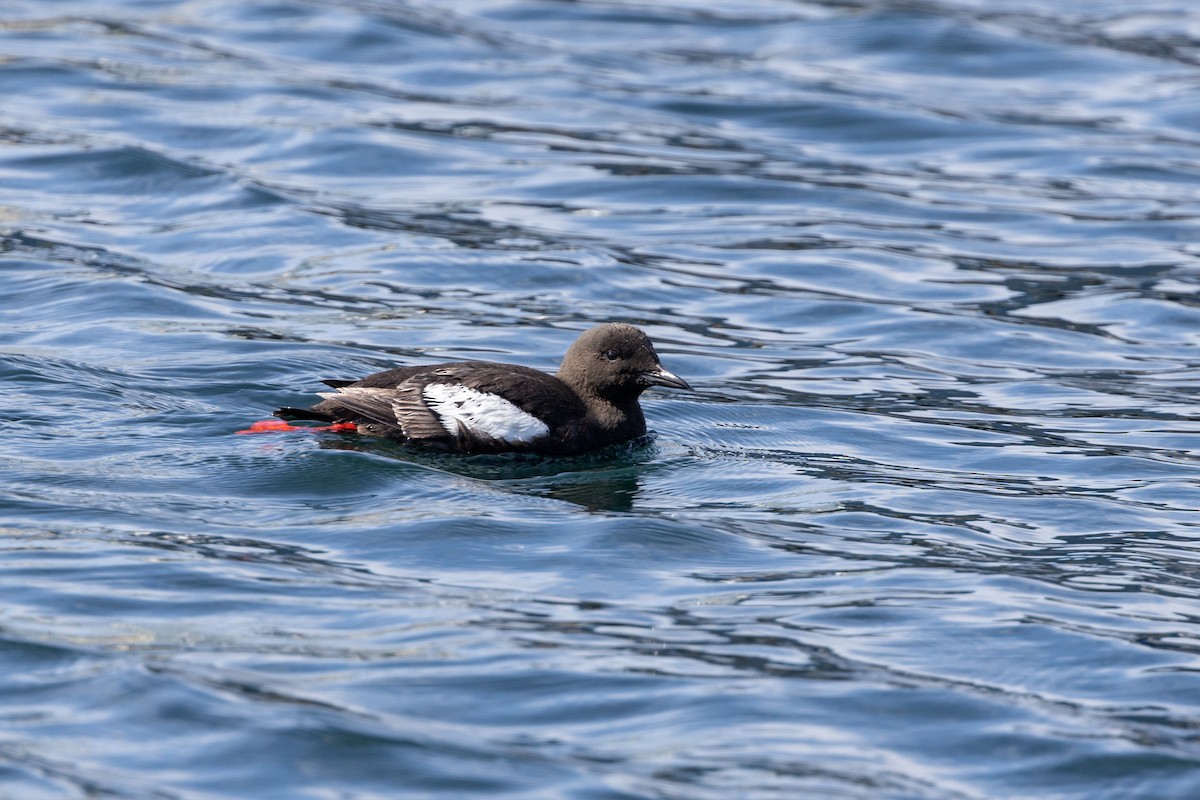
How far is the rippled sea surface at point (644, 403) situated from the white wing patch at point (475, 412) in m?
0.22

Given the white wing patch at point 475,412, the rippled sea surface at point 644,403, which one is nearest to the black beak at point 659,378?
the rippled sea surface at point 644,403

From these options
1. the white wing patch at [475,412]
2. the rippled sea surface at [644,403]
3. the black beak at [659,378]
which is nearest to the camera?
the rippled sea surface at [644,403]

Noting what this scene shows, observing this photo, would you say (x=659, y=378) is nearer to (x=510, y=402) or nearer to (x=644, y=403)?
(x=510, y=402)

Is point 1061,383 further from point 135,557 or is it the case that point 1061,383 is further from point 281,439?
point 135,557

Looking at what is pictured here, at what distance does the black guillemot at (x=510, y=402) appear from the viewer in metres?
9.08

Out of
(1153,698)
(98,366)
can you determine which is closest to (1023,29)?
(98,366)

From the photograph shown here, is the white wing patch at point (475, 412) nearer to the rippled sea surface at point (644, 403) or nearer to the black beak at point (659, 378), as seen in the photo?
the rippled sea surface at point (644, 403)

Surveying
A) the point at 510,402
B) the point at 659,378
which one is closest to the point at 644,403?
the point at 659,378

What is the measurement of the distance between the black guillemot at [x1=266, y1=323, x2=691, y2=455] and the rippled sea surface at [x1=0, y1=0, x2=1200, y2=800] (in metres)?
0.16

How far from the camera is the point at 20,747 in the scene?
5.93 metres

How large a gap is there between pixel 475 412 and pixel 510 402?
0.60ft

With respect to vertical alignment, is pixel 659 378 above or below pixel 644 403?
above

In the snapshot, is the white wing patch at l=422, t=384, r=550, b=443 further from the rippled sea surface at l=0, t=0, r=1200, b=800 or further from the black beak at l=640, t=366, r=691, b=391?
the black beak at l=640, t=366, r=691, b=391

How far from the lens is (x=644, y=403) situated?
431 inches
